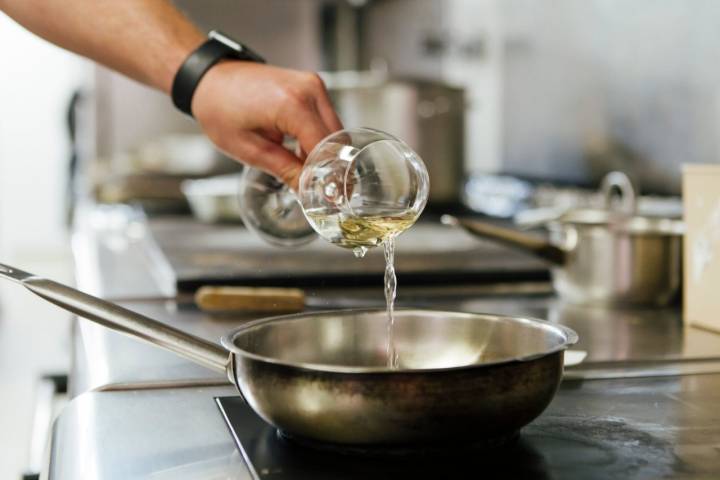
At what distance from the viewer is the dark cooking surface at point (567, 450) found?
63cm

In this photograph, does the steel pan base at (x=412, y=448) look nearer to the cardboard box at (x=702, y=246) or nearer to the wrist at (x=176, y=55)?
the cardboard box at (x=702, y=246)

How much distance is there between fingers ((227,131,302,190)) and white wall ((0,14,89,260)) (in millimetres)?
6069

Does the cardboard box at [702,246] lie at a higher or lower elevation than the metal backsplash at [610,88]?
lower

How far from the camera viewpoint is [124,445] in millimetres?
701

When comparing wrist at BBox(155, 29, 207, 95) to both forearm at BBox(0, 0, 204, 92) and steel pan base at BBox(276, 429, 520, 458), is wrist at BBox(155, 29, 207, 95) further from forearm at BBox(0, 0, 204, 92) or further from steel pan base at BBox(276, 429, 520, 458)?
steel pan base at BBox(276, 429, 520, 458)

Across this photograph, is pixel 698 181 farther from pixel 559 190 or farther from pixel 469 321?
pixel 559 190

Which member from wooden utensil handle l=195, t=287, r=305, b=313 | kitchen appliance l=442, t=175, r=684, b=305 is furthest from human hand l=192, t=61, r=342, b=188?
kitchen appliance l=442, t=175, r=684, b=305

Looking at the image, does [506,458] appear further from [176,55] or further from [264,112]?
[176,55]

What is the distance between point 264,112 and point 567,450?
61 cm

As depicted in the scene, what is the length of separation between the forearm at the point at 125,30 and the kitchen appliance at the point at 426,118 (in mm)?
1341

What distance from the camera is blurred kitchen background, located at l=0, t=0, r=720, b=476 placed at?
1.84m

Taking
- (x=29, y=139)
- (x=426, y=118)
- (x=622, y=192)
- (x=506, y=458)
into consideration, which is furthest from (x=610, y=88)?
(x=29, y=139)

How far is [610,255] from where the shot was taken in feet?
4.34

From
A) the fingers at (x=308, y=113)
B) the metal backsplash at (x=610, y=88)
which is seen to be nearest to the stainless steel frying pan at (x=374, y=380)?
the fingers at (x=308, y=113)
